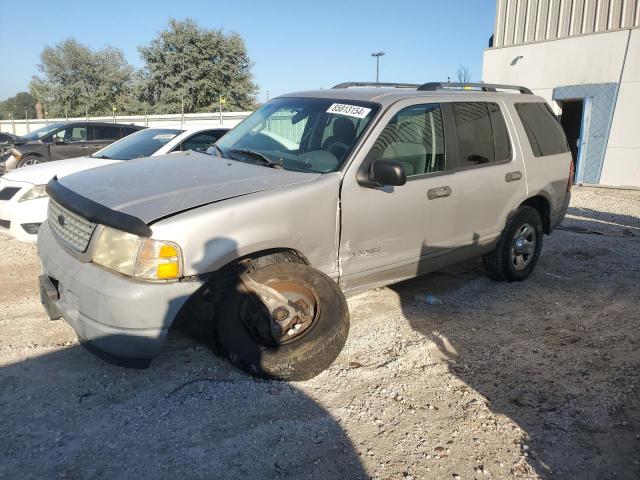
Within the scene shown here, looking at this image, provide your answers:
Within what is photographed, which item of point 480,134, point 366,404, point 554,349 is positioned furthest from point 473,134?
point 366,404

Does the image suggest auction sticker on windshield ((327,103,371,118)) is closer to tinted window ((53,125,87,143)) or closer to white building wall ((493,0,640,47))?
tinted window ((53,125,87,143))

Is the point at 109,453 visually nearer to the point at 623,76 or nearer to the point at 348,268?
the point at 348,268

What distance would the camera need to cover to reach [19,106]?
5716 centimetres

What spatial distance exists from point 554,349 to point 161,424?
9.37ft

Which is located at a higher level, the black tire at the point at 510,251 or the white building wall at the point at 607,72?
the white building wall at the point at 607,72

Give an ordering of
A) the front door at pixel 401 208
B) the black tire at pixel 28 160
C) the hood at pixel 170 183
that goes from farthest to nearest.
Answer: the black tire at pixel 28 160
the front door at pixel 401 208
the hood at pixel 170 183

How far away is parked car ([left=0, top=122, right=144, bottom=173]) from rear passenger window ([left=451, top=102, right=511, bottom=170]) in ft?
33.7

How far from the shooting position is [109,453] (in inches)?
102

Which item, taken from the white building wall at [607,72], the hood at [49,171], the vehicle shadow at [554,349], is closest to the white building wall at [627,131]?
the white building wall at [607,72]

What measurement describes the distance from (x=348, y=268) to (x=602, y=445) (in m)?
1.83

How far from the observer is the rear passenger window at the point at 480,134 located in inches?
174

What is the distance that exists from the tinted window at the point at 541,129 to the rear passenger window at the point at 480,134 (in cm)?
40

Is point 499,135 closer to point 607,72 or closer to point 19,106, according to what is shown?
point 607,72

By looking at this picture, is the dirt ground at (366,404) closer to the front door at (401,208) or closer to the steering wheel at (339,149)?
the front door at (401,208)
